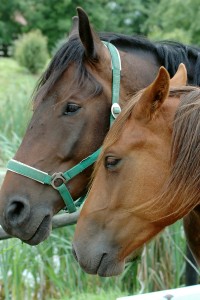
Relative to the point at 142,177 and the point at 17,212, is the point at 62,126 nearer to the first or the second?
the point at 17,212

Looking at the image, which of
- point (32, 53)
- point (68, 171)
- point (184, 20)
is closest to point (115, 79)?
point (68, 171)

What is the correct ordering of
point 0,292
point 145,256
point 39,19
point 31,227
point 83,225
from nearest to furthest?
point 83,225, point 31,227, point 0,292, point 145,256, point 39,19

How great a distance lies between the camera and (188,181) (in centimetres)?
185

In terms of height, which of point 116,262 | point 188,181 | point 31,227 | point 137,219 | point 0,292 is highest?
point 188,181

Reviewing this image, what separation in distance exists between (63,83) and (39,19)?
30.2 metres

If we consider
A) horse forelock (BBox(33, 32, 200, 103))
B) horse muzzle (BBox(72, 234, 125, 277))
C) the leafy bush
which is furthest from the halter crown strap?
the leafy bush

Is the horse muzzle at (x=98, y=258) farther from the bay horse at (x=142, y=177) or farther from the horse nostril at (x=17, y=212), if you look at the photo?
the horse nostril at (x=17, y=212)

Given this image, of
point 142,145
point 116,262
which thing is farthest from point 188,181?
point 116,262

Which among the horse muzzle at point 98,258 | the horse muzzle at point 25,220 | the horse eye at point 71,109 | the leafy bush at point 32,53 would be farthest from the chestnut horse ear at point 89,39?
the leafy bush at point 32,53

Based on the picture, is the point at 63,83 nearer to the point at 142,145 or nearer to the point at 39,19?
the point at 142,145

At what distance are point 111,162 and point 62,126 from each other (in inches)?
22.0

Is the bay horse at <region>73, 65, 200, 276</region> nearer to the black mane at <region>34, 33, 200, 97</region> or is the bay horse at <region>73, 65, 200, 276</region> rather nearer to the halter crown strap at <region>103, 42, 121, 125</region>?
the halter crown strap at <region>103, 42, 121, 125</region>

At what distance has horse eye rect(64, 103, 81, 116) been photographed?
8.02 feet

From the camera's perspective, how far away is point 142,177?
6.15 feet
